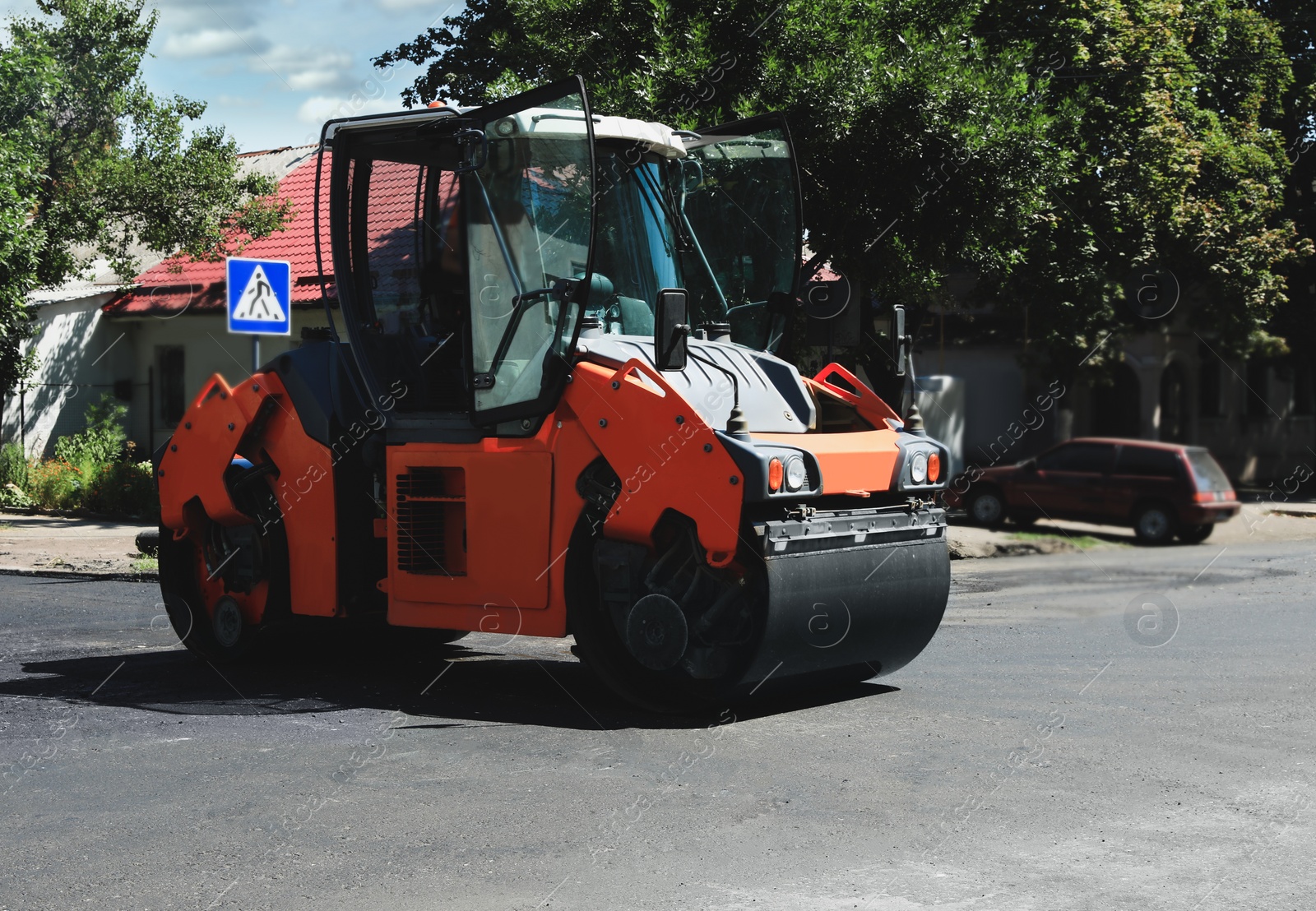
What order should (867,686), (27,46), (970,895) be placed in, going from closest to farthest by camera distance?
1. (970,895)
2. (867,686)
3. (27,46)

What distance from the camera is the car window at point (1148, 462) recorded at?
2267cm

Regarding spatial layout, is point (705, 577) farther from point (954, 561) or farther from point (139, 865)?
point (954, 561)

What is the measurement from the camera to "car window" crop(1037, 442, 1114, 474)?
77.2 feet

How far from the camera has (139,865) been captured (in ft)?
17.5

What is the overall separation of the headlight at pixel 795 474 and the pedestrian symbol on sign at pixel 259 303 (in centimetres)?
A: 734

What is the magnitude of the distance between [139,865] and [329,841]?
0.65 m

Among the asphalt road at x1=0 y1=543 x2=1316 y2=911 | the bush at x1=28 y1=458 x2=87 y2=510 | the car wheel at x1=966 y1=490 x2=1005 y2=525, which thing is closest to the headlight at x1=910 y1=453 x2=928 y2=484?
the asphalt road at x1=0 y1=543 x2=1316 y2=911

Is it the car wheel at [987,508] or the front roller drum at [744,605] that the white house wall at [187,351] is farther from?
the front roller drum at [744,605]

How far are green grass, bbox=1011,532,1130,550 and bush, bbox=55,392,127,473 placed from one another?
44.4ft

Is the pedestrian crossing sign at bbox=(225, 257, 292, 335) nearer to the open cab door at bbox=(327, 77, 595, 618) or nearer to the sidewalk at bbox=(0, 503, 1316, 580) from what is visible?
the sidewalk at bbox=(0, 503, 1316, 580)

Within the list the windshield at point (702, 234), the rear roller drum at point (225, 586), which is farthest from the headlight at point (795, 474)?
the rear roller drum at point (225, 586)

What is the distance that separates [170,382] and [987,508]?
14.0 meters

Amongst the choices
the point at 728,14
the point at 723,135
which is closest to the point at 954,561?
the point at 728,14

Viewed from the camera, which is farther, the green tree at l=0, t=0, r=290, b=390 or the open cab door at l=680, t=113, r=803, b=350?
the green tree at l=0, t=0, r=290, b=390
